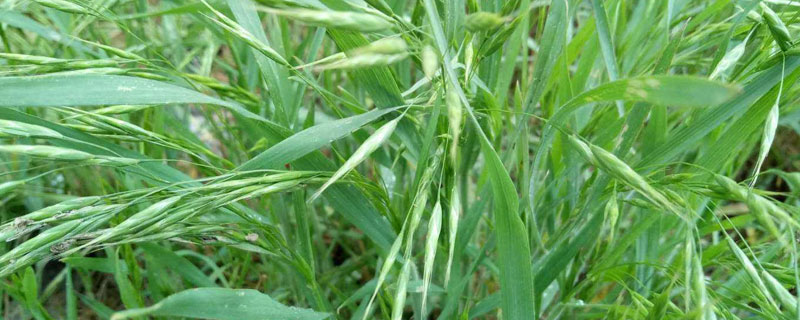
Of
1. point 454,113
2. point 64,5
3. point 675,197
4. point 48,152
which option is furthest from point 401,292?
point 64,5

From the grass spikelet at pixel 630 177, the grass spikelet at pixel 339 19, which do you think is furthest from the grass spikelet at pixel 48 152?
the grass spikelet at pixel 630 177

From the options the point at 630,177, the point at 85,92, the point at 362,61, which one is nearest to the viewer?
the point at 362,61

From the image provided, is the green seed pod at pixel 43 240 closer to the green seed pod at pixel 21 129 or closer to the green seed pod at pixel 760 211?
the green seed pod at pixel 21 129

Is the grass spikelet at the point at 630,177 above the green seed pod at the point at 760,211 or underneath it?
above

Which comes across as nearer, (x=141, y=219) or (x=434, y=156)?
(x=141, y=219)

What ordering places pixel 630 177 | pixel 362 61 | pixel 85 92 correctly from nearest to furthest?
pixel 362 61, pixel 630 177, pixel 85 92

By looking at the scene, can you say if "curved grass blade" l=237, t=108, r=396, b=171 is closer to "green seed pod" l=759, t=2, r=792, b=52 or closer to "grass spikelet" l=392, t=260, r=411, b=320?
"grass spikelet" l=392, t=260, r=411, b=320

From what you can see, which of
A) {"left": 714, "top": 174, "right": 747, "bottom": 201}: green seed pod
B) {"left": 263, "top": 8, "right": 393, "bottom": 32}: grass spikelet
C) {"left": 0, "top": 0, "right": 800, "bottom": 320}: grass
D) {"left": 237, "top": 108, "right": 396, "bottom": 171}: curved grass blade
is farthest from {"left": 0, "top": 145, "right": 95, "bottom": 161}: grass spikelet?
{"left": 714, "top": 174, "right": 747, "bottom": 201}: green seed pod

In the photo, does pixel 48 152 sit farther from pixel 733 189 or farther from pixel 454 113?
pixel 733 189

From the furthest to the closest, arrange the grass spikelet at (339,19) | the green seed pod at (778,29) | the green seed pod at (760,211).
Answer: the green seed pod at (778,29) → the green seed pod at (760,211) → the grass spikelet at (339,19)
